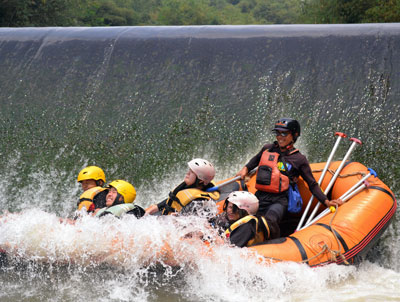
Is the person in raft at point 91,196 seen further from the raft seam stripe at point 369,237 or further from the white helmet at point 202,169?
the raft seam stripe at point 369,237

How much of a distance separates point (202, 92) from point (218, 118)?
0.42 metres

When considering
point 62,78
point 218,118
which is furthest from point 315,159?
point 62,78

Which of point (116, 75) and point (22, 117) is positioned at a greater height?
point (116, 75)

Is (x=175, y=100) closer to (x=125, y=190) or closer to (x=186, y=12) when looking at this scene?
(x=125, y=190)

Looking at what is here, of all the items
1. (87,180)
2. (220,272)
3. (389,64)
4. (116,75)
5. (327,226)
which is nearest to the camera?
(220,272)

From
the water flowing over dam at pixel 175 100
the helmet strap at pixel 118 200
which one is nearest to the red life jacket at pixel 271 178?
the helmet strap at pixel 118 200

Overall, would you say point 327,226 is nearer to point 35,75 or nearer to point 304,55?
point 304,55

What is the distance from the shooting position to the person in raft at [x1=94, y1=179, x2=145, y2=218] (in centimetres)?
428

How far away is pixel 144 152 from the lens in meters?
6.68

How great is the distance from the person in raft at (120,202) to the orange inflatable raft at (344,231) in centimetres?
107

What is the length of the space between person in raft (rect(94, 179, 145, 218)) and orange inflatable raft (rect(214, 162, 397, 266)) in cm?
107

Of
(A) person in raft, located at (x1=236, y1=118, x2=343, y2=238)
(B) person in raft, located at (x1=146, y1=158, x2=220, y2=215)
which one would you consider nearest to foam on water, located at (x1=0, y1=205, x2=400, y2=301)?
(B) person in raft, located at (x1=146, y1=158, x2=220, y2=215)

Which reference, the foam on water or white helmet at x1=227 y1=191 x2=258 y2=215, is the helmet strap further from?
white helmet at x1=227 y1=191 x2=258 y2=215

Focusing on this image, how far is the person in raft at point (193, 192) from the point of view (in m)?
4.38
